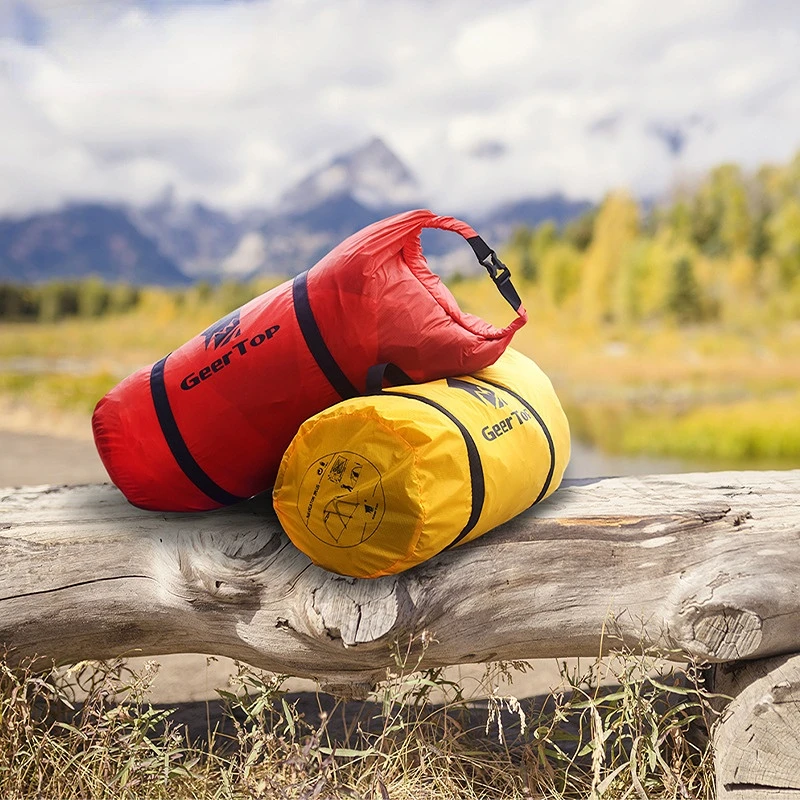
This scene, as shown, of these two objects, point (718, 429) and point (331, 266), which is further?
point (718, 429)

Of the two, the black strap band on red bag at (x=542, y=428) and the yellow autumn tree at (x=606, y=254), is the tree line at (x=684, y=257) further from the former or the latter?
the black strap band on red bag at (x=542, y=428)

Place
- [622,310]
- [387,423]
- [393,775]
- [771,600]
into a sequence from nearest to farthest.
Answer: [387,423] < [771,600] < [393,775] < [622,310]

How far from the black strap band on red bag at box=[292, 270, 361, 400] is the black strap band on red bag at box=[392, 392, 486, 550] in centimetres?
14

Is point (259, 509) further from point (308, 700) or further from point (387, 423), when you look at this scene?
point (308, 700)

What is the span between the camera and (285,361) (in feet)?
4.91

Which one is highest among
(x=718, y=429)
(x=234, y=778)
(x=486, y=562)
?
(x=486, y=562)

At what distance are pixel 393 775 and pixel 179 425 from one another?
0.80 meters

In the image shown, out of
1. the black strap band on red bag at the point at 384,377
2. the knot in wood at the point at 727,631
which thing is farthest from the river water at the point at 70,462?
the black strap band on red bag at the point at 384,377

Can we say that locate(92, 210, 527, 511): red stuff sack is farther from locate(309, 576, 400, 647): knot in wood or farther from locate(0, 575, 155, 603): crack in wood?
locate(309, 576, 400, 647): knot in wood

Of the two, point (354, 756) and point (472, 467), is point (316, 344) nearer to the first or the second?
point (472, 467)

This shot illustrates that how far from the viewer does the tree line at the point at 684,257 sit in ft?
23.8

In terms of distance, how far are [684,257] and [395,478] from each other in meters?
6.82

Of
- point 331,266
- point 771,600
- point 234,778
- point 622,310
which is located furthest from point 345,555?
point 622,310

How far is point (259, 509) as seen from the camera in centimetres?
174
